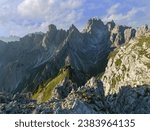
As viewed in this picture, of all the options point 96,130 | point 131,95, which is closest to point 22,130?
point 96,130

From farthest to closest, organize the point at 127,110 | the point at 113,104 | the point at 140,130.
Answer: the point at 127,110, the point at 113,104, the point at 140,130

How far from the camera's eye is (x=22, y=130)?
4947cm

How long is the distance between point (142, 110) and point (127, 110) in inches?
256

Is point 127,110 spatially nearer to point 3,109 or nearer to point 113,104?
point 113,104

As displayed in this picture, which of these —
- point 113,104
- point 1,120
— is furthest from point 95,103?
point 1,120

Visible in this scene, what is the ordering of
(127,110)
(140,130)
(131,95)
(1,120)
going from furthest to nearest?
(131,95) < (127,110) < (1,120) < (140,130)

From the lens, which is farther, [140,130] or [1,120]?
[1,120]

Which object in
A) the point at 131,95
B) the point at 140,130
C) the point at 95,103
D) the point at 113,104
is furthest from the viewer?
the point at 131,95

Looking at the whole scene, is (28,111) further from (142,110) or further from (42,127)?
(142,110)

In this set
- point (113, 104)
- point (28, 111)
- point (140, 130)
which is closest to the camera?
point (140, 130)

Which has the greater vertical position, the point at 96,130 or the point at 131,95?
the point at 131,95

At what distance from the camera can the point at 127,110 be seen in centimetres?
10450

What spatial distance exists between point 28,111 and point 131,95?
43.5 metres

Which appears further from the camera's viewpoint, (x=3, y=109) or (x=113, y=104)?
(x=113, y=104)
